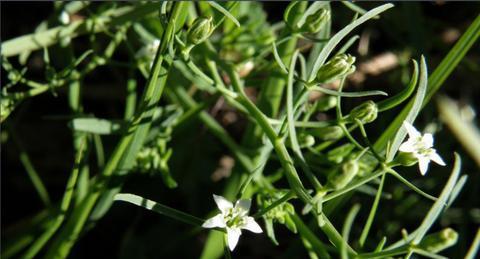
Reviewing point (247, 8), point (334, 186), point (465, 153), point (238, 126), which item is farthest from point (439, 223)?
point (334, 186)

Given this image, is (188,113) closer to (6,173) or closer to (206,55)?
(206,55)

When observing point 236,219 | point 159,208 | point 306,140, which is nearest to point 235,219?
point 236,219

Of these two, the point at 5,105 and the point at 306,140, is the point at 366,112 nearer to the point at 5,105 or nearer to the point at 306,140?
the point at 306,140

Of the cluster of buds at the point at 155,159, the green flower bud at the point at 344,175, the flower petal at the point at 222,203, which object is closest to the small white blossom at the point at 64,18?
the cluster of buds at the point at 155,159

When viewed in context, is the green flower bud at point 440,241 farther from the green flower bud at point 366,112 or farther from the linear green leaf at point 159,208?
the linear green leaf at point 159,208

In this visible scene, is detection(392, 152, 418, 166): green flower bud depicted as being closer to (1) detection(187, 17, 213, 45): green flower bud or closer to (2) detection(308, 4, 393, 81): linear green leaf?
(2) detection(308, 4, 393, 81): linear green leaf

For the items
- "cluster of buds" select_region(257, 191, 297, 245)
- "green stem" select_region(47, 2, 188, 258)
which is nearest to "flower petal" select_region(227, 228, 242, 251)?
"cluster of buds" select_region(257, 191, 297, 245)
